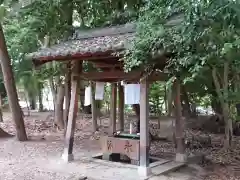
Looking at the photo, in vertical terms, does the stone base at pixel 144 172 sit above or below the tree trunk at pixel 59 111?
below

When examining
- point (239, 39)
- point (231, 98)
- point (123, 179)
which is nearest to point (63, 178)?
point (123, 179)

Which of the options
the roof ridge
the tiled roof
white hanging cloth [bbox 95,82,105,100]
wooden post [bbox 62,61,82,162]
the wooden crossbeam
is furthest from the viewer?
white hanging cloth [bbox 95,82,105,100]

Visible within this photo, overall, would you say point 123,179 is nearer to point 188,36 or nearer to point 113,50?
point 113,50

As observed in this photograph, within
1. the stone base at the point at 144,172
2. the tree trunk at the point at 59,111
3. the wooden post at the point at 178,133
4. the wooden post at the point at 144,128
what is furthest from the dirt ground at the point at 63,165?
the tree trunk at the point at 59,111

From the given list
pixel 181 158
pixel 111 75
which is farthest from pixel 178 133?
pixel 111 75

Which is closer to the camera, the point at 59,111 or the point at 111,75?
the point at 111,75

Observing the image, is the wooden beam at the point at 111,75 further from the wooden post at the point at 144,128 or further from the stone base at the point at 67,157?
the stone base at the point at 67,157

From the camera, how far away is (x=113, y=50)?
5.24m

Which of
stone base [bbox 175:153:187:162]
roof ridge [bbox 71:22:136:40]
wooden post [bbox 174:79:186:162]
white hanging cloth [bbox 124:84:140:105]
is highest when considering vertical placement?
roof ridge [bbox 71:22:136:40]

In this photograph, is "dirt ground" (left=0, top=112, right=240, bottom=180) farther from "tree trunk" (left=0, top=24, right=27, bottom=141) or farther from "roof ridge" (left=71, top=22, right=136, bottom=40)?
"roof ridge" (left=71, top=22, right=136, bottom=40)

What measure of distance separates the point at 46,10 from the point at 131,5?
2.18m

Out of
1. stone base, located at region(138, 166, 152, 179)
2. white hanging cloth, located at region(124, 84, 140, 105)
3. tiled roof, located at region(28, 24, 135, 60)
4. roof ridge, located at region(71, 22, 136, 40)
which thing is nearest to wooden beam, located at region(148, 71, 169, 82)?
white hanging cloth, located at region(124, 84, 140, 105)

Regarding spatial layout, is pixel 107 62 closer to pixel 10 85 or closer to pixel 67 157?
pixel 67 157

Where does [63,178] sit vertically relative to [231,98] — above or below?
below
